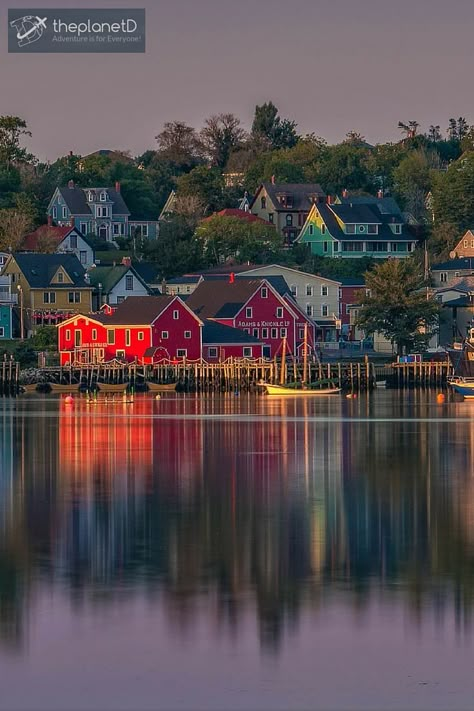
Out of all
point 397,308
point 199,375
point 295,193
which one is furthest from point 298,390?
point 295,193

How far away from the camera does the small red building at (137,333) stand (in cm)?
11150

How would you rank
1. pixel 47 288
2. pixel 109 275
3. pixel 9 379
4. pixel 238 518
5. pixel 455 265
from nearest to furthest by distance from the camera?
1. pixel 238 518
2. pixel 9 379
3. pixel 47 288
4. pixel 109 275
5. pixel 455 265

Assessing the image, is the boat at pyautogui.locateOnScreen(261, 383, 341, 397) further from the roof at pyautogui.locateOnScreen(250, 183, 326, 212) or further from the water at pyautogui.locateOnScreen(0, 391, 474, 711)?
the roof at pyautogui.locateOnScreen(250, 183, 326, 212)

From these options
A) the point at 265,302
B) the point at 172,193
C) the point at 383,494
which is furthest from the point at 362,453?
the point at 172,193

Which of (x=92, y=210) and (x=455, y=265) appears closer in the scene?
(x=455, y=265)

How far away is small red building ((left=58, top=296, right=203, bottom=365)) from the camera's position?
366ft

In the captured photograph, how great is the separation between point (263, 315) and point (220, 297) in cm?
378

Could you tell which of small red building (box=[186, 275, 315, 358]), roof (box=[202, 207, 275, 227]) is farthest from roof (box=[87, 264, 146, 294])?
roof (box=[202, 207, 275, 227])

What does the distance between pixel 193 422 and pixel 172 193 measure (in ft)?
331

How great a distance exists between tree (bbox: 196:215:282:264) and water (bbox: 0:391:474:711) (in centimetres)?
8608

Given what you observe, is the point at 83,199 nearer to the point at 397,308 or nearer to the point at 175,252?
the point at 175,252

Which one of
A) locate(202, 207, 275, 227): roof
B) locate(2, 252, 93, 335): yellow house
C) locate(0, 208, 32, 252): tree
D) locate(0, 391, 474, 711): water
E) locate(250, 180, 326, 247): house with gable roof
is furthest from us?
locate(250, 180, 326, 247): house with gable roof

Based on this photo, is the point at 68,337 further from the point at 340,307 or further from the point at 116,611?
the point at 116,611

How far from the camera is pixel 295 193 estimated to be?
165m
